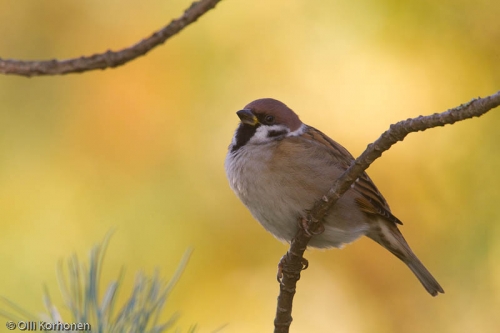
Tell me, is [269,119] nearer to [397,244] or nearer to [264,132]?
[264,132]

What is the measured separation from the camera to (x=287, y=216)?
2.71 m

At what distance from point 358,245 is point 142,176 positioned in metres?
1.03

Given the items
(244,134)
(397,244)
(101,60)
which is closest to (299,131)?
(244,134)

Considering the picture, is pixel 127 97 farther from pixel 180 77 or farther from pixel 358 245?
pixel 358 245

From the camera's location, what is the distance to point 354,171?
1869 mm

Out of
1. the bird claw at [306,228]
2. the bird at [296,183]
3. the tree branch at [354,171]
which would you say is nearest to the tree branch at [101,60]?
the tree branch at [354,171]

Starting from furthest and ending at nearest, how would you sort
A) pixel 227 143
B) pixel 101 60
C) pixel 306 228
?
pixel 227 143 → pixel 306 228 → pixel 101 60

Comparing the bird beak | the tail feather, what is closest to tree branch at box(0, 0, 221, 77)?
the bird beak

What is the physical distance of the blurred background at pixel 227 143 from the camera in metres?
2.60

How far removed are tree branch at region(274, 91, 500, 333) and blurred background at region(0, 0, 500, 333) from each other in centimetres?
50

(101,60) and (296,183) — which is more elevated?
(296,183)

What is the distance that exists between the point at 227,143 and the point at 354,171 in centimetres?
134

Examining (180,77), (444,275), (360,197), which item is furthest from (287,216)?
(180,77)

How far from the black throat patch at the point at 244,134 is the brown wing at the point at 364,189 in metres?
0.22
